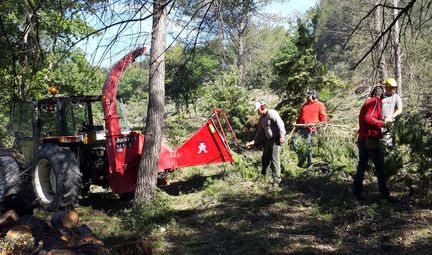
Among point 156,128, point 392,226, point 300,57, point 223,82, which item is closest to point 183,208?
point 156,128

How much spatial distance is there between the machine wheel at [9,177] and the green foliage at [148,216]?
6.45ft

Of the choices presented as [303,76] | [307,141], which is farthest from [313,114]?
[303,76]

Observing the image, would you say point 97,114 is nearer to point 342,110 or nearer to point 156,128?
point 156,128

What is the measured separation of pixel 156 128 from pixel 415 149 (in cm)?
386

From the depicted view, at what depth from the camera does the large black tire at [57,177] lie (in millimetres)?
7043

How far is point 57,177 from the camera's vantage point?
711cm

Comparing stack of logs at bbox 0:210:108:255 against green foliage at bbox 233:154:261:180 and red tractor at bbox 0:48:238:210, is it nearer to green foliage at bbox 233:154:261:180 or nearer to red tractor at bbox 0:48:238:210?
red tractor at bbox 0:48:238:210

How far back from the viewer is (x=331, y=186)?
24.2 ft

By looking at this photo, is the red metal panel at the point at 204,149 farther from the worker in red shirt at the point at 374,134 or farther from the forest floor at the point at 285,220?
the worker in red shirt at the point at 374,134

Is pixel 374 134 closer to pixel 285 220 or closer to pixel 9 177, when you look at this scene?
pixel 285 220

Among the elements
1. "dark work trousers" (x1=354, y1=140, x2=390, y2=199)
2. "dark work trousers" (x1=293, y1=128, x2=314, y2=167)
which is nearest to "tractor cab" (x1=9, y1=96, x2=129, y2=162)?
"dark work trousers" (x1=293, y1=128, x2=314, y2=167)

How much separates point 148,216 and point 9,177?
266 centimetres

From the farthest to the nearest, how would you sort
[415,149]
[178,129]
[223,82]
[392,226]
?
[223,82], [178,129], [415,149], [392,226]

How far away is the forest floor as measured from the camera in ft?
17.4
